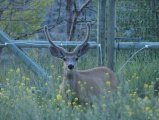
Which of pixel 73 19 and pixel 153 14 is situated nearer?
pixel 153 14

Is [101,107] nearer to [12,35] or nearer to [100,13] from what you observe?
[100,13]

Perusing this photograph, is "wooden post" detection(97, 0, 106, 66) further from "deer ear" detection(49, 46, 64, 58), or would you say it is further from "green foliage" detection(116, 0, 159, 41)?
"green foliage" detection(116, 0, 159, 41)

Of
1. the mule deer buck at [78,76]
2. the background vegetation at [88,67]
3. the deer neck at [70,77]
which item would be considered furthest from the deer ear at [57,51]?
the deer neck at [70,77]

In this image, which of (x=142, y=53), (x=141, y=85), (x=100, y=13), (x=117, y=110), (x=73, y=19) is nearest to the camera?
(x=117, y=110)

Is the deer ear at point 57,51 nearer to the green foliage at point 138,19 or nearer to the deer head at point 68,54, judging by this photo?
the deer head at point 68,54

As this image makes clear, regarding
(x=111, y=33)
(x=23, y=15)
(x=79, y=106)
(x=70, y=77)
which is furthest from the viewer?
(x=23, y=15)

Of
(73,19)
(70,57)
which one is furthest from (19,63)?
(73,19)

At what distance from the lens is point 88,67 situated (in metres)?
8.09

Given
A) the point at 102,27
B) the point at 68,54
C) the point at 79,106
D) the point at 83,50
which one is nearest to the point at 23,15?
the point at 102,27

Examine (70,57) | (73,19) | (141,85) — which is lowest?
(141,85)

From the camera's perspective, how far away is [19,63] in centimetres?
793

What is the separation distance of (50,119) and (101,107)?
0.61 m

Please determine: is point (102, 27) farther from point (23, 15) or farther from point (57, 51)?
point (23, 15)

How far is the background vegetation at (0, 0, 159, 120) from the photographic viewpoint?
165 inches
